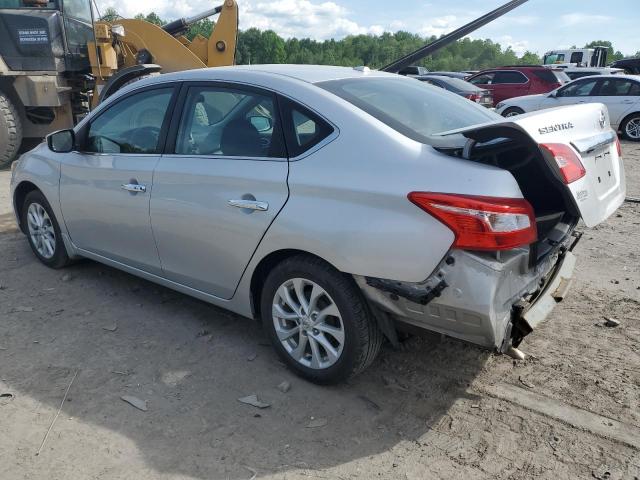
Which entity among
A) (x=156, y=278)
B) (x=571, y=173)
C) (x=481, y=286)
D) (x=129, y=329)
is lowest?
(x=129, y=329)

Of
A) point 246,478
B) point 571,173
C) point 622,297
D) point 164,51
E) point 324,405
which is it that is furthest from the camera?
point 164,51

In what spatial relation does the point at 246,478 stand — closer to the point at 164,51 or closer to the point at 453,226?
the point at 453,226

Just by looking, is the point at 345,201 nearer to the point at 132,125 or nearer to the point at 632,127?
the point at 132,125

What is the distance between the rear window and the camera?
56.5 feet

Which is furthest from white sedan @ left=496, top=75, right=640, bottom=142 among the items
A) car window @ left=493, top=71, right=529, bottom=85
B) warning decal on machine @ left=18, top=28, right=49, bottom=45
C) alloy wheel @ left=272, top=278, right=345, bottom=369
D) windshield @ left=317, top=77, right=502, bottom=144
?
alloy wheel @ left=272, top=278, right=345, bottom=369

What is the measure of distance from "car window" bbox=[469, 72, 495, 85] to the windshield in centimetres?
1600

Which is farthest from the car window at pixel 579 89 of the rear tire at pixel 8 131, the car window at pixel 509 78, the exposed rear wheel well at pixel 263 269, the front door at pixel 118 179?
the exposed rear wheel well at pixel 263 269

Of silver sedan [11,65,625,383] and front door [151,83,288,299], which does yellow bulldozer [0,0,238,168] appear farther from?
front door [151,83,288,299]

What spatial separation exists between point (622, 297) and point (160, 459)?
11.6ft

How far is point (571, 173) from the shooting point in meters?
2.68

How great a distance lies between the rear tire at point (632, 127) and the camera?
13.4 metres

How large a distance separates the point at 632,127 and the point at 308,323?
13.3 metres

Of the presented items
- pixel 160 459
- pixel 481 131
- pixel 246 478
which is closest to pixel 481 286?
pixel 481 131

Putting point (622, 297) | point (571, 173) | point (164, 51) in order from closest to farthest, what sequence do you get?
1. point (571, 173)
2. point (622, 297)
3. point (164, 51)
